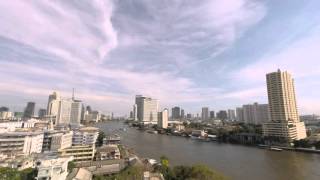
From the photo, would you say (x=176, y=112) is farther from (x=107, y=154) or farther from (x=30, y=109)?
(x=107, y=154)

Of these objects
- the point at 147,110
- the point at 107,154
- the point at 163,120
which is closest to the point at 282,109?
the point at 107,154

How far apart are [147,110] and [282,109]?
5170 cm

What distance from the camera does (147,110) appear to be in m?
75.1

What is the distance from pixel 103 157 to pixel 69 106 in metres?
39.5

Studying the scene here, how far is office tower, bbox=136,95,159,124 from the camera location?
241 feet

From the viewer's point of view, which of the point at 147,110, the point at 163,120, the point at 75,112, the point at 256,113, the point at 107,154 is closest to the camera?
the point at 107,154

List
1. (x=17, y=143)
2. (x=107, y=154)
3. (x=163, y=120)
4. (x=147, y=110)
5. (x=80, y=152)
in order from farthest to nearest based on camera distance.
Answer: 1. (x=147, y=110)
2. (x=163, y=120)
3. (x=107, y=154)
4. (x=17, y=143)
5. (x=80, y=152)

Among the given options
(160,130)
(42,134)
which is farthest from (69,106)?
(42,134)

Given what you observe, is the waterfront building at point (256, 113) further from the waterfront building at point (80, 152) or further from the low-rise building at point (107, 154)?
the waterfront building at point (80, 152)

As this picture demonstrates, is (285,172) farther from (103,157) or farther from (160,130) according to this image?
(160,130)

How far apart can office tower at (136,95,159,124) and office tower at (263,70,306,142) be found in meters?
48.0

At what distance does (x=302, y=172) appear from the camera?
12.8 m

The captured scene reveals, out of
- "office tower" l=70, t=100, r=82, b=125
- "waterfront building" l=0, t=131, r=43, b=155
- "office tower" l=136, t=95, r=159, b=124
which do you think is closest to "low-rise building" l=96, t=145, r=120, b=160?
"waterfront building" l=0, t=131, r=43, b=155

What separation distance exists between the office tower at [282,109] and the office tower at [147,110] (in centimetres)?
4804
